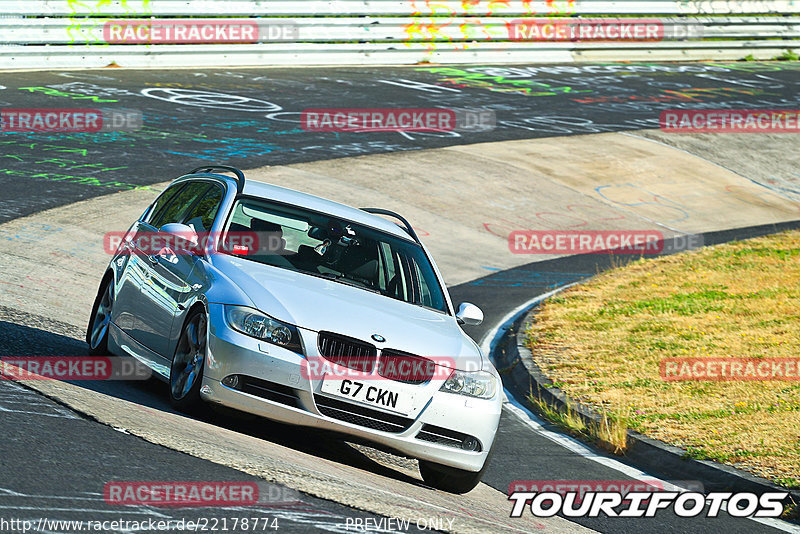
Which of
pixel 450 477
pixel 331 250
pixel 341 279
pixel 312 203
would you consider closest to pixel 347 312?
pixel 341 279

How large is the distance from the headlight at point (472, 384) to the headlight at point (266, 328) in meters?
0.99

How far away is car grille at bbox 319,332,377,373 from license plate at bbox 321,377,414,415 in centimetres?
9

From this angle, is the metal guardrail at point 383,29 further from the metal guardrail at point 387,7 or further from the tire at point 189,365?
the tire at point 189,365

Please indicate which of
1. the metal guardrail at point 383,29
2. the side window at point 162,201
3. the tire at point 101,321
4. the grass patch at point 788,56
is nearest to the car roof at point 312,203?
the side window at point 162,201

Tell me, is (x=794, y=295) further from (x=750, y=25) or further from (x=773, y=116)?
(x=750, y=25)

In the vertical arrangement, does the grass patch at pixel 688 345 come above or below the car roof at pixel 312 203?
below

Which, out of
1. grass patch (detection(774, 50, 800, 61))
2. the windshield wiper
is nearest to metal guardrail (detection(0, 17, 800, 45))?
grass patch (detection(774, 50, 800, 61))

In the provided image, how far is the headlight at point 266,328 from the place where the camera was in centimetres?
671

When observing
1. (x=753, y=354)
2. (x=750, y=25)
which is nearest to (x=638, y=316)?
(x=753, y=354)

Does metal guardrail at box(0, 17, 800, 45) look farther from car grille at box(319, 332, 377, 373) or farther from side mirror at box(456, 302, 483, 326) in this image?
car grille at box(319, 332, 377, 373)

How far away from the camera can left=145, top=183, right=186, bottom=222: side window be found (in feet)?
30.2

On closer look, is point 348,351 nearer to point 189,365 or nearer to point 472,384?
point 472,384

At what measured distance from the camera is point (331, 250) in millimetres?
8125

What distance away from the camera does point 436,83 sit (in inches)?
1152
